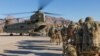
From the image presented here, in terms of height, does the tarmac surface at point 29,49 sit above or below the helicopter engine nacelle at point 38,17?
below

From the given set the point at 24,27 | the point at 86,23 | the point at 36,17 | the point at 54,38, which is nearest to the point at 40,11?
the point at 36,17

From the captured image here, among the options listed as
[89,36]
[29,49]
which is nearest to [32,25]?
A: [29,49]

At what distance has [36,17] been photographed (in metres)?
45.6

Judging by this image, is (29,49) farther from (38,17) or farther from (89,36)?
(38,17)

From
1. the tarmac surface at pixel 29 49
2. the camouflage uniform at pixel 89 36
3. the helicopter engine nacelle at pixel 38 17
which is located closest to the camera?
the camouflage uniform at pixel 89 36

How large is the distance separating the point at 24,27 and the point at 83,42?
134 feet

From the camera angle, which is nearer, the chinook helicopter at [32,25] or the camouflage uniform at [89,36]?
the camouflage uniform at [89,36]

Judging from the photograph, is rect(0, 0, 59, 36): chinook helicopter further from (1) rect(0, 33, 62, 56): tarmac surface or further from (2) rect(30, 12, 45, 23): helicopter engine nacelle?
(1) rect(0, 33, 62, 56): tarmac surface

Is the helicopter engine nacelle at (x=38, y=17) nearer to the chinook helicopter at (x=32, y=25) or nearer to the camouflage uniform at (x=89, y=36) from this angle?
the chinook helicopter at (x=32, y=25)

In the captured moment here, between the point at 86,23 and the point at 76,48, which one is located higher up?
the point at 86,23

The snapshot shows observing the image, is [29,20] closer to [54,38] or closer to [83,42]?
[54,38]

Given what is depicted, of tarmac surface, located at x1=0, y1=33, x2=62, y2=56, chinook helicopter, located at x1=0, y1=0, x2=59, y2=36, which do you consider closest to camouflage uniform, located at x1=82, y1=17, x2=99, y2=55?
tarmac surface, located at x1=0, y1=33, x2=62, y2=56

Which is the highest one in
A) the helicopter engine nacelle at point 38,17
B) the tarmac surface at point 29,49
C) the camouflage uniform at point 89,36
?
the helicopter engine nacelle at point 38,17

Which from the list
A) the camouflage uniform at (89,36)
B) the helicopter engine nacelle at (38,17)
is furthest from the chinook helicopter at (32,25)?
the camouflage uniform at (89,36)
